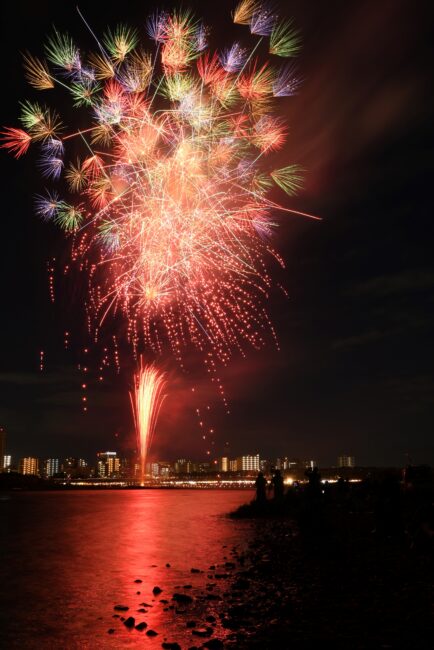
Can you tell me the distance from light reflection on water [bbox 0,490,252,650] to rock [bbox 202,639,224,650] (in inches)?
19.5

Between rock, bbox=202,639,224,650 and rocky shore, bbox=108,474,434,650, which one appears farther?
rocky shore, bbox=108,474,434,650

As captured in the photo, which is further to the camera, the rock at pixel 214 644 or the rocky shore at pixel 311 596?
the rocky shore at pixel 311 596

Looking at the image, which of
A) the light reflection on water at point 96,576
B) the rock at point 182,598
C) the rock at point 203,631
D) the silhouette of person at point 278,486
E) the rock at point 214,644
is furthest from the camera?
the silhouette of person at point 278,486

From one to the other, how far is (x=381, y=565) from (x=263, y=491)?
1890cm

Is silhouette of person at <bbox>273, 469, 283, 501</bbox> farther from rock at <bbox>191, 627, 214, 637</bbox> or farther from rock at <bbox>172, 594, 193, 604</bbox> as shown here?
rock at <bbox>191, 627, 214, 637</bbox>

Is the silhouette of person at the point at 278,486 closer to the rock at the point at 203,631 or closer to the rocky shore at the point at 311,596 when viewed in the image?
the rocky shore at the point at 311,596

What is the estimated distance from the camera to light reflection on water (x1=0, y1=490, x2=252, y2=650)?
359 inches

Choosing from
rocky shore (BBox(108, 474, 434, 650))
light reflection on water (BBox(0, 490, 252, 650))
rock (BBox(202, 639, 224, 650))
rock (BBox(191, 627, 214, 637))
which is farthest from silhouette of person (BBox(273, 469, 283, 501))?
rock (BBox(202, 639, 224, 650))

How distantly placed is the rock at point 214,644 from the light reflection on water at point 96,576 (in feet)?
1.63

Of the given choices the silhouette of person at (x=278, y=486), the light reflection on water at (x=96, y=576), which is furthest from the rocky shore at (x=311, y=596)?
the silhouette of person at (x=278, y=486)

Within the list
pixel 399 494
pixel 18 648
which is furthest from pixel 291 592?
pixel 399 494

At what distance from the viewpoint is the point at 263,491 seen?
3177cm

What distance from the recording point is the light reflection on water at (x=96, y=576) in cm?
911

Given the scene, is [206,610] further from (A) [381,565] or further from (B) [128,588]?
(A) [381,565]
